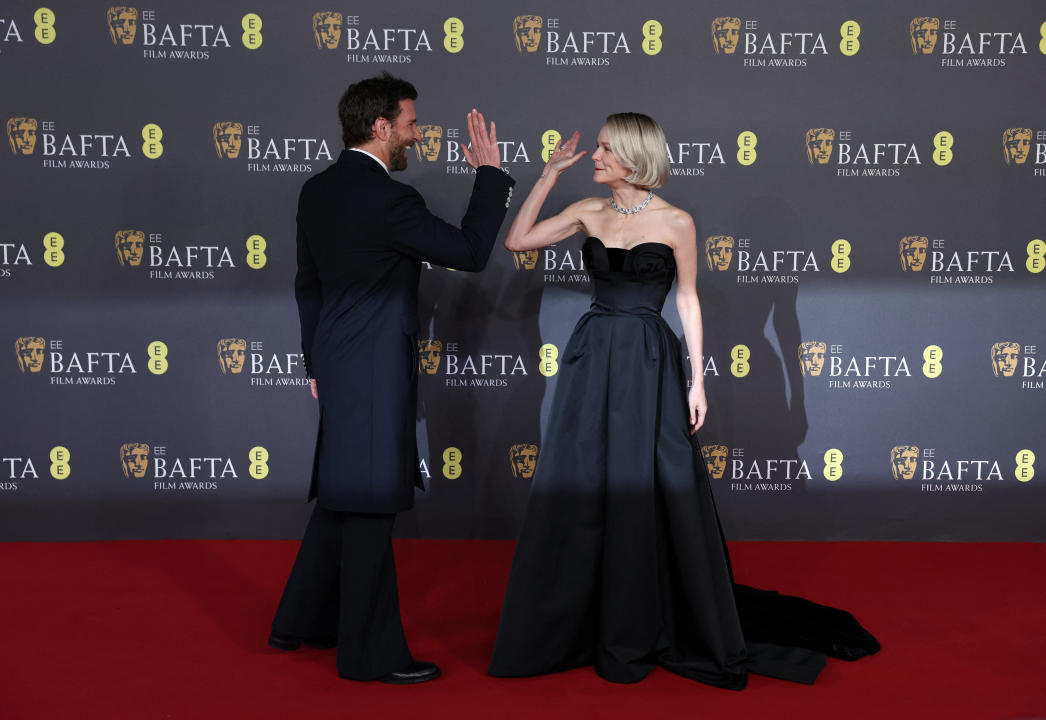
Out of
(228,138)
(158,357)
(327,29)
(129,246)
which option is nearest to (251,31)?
(327,29)

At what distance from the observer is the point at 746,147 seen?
14.0 feet

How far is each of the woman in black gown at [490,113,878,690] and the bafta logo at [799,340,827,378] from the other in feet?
5.11

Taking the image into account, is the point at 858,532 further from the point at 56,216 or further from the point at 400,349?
the point at 56,216

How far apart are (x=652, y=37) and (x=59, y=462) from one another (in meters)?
3.48

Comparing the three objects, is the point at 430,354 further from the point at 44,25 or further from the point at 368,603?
the point at 44,25

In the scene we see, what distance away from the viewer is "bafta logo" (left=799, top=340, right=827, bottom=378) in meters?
4.35

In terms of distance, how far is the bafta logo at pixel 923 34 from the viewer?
167 inches

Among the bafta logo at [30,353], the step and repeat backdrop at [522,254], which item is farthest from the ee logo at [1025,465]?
the bafta logo at [30,353]

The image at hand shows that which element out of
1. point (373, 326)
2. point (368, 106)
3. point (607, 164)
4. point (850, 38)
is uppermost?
point (850, 38)

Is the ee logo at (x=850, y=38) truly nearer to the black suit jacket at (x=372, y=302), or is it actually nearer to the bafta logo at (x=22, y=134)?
the black suit jacket at (x=372, y=302)

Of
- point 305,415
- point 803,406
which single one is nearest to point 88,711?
point 305,415

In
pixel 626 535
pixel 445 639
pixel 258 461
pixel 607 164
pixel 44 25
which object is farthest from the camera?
pixel 258 461

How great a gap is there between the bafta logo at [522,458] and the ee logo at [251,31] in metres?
2.27

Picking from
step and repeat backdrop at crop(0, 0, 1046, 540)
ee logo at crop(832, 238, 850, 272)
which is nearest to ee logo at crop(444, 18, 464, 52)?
step and repeat backdrop at crop(0, 0, 1046, 540)
